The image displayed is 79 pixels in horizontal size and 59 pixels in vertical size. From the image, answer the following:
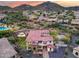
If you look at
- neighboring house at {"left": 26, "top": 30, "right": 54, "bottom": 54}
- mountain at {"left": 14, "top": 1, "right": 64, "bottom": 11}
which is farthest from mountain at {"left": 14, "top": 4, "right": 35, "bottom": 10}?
neighboring house at {"left": 26, "top": 30, "right": 54, "bottom": 54}

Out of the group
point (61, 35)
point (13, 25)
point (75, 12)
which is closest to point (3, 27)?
point (13, 25)

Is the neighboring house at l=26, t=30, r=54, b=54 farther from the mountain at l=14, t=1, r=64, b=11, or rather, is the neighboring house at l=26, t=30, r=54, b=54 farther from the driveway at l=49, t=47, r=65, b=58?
the mountain at l=14, t=1, r=64, b=11

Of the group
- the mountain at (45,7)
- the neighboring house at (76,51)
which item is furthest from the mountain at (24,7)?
the neighboring house at (76,51)

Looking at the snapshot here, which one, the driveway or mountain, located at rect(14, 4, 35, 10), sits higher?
mountain, located at rect(14, 4, 35, 10)

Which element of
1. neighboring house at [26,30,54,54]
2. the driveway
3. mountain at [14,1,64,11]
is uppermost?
mountain at [14,1,64,11]

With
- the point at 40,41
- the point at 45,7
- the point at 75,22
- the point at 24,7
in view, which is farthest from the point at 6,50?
Result: the point at 75,22

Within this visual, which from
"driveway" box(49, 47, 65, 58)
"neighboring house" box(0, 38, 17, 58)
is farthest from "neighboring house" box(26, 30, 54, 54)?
"neighboring house" box(0, 38, 17, 58)
